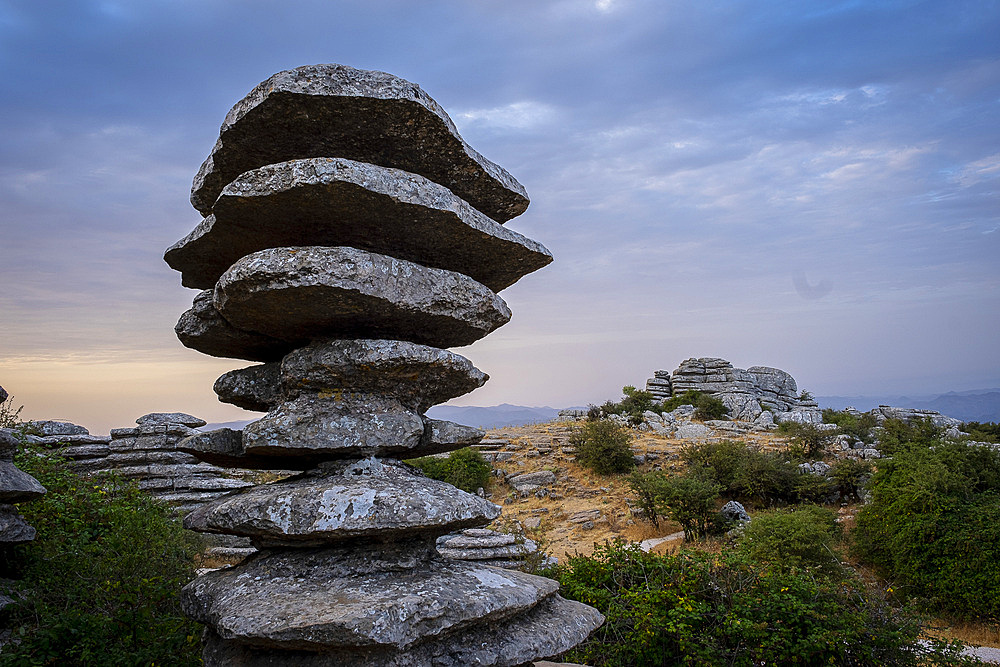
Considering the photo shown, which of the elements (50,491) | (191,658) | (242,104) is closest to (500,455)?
(50,491)

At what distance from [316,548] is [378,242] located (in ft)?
6.55

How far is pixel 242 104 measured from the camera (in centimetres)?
378

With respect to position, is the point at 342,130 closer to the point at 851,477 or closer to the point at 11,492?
the point at 11,492

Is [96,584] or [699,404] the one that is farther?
[699,404]

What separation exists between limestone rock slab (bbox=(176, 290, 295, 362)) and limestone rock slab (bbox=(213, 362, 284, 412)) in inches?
7.3

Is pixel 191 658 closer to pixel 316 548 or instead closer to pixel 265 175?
pixel 316 548

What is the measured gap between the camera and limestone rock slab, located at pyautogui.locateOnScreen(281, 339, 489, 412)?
374cm

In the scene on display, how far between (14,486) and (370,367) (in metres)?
4.07

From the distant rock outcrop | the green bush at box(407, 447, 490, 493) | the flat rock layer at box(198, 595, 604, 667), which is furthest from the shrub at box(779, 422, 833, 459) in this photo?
the flat rock layer at box(198, 595, 604, 667)

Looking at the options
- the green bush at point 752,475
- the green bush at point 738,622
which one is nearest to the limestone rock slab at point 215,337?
the green bush at point 738,622

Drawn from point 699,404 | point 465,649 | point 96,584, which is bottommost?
point 699,404

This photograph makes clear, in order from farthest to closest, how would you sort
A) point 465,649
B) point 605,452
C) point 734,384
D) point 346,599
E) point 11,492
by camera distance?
point 734,384 < point 605,452 < point 11,492 < point 465,649 < point 346,599

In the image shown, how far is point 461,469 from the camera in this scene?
62.1ft

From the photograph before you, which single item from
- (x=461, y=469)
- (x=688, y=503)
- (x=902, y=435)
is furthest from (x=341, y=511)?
(x=902, y=435)
